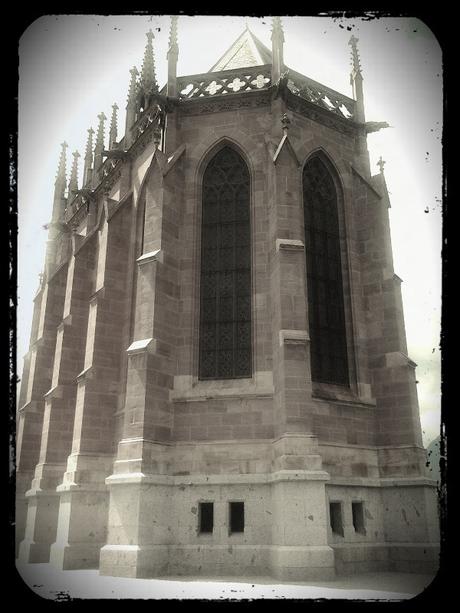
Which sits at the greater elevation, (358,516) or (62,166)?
(62,166)

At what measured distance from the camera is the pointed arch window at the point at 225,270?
14.4 m

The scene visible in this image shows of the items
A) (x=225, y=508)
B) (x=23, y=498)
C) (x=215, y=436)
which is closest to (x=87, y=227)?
(x=23, y=498)

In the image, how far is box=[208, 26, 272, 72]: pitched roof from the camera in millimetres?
18875

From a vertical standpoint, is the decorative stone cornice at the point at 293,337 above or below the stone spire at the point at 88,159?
below

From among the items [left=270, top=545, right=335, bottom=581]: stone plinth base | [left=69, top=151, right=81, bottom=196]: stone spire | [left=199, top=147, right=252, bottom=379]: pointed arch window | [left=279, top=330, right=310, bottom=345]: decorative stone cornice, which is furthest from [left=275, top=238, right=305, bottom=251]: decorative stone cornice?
[left=69, top=151, right=81, bottom=196]: stone spire

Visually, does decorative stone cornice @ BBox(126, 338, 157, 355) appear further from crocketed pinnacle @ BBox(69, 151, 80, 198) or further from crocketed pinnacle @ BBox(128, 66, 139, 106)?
crocketed pinnacle @ BBox(69, 151, 80, 198)

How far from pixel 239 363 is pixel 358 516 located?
191 inches

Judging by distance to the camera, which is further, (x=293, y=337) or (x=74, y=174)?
(x=74, y=174)

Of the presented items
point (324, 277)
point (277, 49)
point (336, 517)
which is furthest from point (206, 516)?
point (277, 49)

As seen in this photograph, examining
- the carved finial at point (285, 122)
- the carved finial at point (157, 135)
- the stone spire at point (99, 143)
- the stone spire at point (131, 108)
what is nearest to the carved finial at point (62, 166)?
the stone spire at point (99, 143)

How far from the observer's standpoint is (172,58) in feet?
56.0

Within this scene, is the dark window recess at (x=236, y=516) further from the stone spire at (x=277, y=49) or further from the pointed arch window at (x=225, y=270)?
the stone spire at (x=277, y=49)

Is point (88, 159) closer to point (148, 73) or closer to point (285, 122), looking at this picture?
point (148, 73)

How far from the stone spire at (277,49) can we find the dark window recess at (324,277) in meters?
2.76
